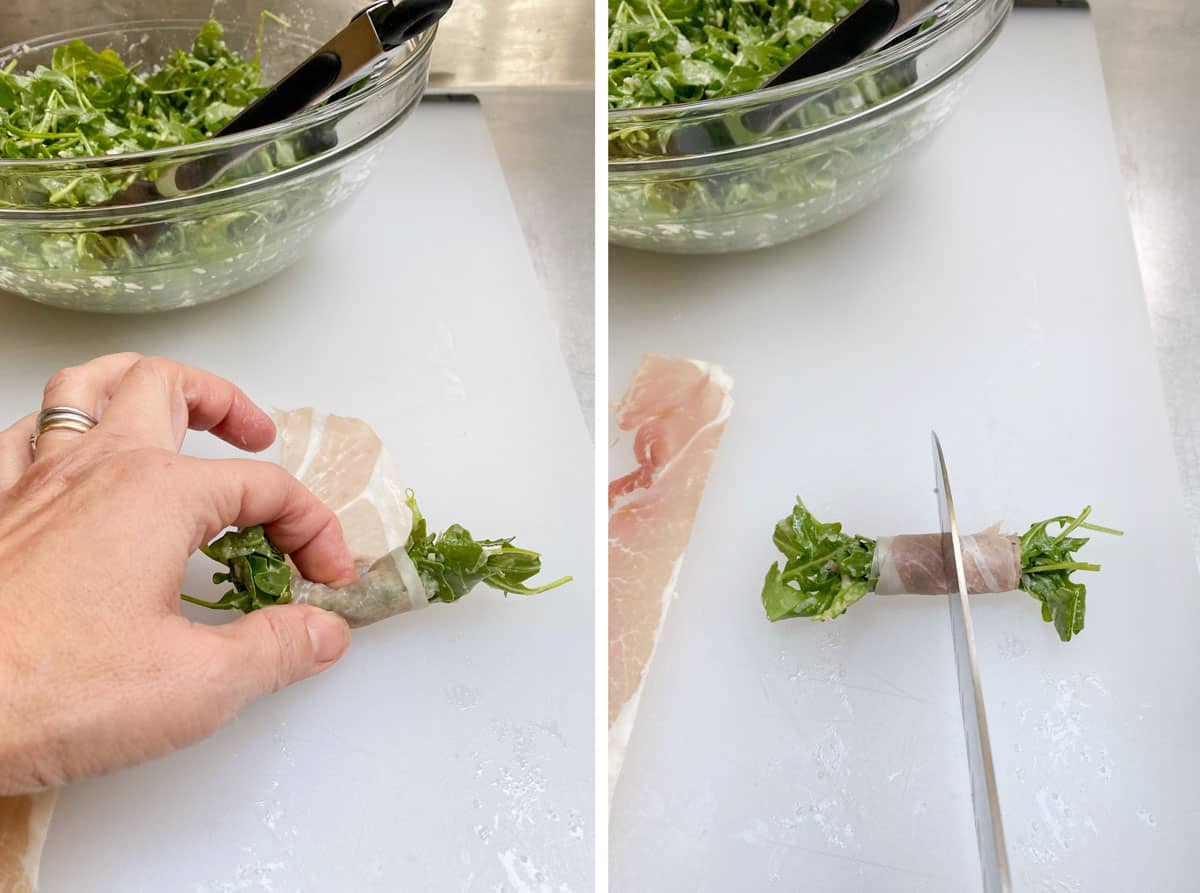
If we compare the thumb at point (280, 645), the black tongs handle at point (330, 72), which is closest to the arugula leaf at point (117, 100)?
the black tongs handle at point (330, 72)

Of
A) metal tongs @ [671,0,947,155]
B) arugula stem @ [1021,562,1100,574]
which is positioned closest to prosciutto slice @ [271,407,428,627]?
metal tongs @ [671,0,947,155]

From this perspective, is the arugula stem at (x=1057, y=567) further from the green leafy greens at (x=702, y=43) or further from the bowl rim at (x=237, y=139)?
the bowl rim at (x=237, y=139)

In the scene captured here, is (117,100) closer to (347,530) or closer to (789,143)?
(347,530)

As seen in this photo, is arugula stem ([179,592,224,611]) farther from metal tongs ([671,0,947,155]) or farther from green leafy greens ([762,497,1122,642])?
metal tongs ([671,0,947,155])

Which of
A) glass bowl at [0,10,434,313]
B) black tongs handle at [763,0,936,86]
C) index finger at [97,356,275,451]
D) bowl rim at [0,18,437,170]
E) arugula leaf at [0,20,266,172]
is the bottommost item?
index finger at [97,356,275,451]

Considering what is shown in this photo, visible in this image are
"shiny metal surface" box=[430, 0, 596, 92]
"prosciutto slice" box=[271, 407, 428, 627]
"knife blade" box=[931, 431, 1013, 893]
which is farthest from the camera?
"shiny metal surface" box=[430, 0, 596, 92]

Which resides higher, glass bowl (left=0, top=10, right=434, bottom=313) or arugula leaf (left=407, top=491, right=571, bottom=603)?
glass bowl (left=0, top=10, right=434, bottom=313)

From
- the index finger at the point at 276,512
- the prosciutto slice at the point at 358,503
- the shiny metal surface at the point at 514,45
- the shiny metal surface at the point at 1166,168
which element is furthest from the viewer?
the shiny metal surface at the point at 514,45
